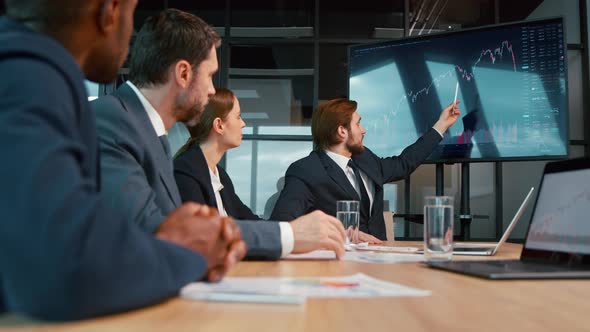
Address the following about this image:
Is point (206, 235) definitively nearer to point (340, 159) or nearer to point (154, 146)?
point (154, 146)

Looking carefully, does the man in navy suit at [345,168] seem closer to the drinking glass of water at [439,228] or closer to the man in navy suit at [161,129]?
the man in navy suit at [161,129]

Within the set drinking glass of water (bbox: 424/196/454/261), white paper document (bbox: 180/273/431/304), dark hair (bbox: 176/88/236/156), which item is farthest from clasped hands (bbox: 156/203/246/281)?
dark hair (bbox: 176/88/236/156)

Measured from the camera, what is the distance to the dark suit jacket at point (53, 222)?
0.54 metres

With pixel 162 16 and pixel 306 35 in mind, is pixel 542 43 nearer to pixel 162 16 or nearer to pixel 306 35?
pixel 162 16

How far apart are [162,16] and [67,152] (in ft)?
4.60

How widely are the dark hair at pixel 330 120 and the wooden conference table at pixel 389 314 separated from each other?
256 centimetres

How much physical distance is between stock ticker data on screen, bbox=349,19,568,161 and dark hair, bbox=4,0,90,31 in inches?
102

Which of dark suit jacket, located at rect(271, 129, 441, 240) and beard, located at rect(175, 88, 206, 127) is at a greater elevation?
beard, located at rect(175, 88, 206, 127)

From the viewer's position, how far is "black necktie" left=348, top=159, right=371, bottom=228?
327cm

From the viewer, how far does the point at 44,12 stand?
0.78m

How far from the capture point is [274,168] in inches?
202

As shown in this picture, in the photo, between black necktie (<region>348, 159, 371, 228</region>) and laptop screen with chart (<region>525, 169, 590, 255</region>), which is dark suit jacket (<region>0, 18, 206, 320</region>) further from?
black necktie (<region>348, 159, 371, 228</region>)

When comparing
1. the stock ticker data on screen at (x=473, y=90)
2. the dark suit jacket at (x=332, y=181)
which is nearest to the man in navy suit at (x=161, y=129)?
the dark suit jacket at (x=332, y=181)

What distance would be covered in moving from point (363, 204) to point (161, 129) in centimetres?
172
